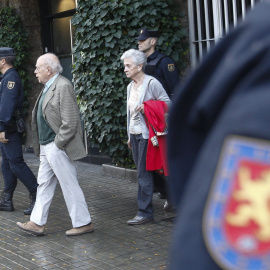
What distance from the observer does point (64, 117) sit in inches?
241

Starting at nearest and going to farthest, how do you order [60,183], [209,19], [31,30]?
[60,183] → [209,19] → [31,30]

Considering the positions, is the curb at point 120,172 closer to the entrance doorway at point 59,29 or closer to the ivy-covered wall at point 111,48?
the ivy-covered wall at point 111,48

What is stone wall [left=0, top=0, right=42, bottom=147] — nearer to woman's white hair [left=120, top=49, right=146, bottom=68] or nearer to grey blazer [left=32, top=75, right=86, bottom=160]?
woman's white hair [left=120, top=49, right=146, bottom=68]

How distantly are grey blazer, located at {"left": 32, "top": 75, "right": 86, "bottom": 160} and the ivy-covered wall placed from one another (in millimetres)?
2739

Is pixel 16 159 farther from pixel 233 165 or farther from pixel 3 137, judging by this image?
pixel 233 165

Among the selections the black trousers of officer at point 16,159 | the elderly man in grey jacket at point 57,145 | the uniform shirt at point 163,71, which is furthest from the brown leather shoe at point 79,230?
the uniform shirt at point 163,71

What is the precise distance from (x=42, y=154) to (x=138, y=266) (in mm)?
1740

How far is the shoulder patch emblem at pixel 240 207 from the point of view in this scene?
82cm

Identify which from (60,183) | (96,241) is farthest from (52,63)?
(96,241)

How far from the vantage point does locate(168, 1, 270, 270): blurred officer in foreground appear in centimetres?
83

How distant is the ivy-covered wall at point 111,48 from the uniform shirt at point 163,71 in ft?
5.28

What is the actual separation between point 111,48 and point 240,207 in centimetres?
823

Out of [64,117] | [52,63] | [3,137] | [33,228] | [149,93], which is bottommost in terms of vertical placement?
[33,228]

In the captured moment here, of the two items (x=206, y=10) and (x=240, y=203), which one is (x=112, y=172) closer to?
(x=206, y=10)
